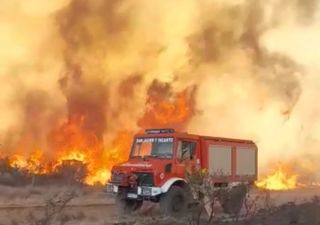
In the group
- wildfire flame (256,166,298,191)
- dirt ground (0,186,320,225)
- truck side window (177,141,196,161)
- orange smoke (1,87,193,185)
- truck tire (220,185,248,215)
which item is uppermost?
orange smoke (1,87,193,185)

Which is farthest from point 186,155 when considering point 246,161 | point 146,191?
point 246,161

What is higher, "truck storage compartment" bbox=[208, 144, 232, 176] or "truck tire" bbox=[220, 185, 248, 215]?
"truck storage compartment" bbox=[208, 144, 232, 176]

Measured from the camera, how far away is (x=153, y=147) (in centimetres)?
2022

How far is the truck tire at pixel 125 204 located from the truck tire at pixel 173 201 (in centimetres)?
139

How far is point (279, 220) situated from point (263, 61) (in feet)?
113

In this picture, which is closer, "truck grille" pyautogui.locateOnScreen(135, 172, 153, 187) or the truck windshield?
"truck grille" pyautogui.locateOnScreen(135, 172, 153, 187)

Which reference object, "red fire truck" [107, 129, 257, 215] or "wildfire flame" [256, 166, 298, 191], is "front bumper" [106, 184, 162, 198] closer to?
"red fire truck" [107, 129, 257, 215]

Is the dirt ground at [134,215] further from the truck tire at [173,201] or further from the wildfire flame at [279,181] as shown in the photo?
the wildfire flame at [279,181]

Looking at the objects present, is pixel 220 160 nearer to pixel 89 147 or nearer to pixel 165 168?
pixel 165 168

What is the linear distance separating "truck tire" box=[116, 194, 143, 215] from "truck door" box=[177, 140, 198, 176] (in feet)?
6.86

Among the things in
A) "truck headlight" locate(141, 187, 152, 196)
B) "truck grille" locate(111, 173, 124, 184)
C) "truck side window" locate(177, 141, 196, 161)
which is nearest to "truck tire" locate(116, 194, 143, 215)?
"truck grille" locate(111, 173, 124, 184)

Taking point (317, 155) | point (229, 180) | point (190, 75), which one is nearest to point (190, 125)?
point (190, 75)

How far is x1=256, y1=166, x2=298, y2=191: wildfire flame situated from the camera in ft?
122

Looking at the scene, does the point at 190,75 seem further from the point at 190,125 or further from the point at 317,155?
the point at 317,155
